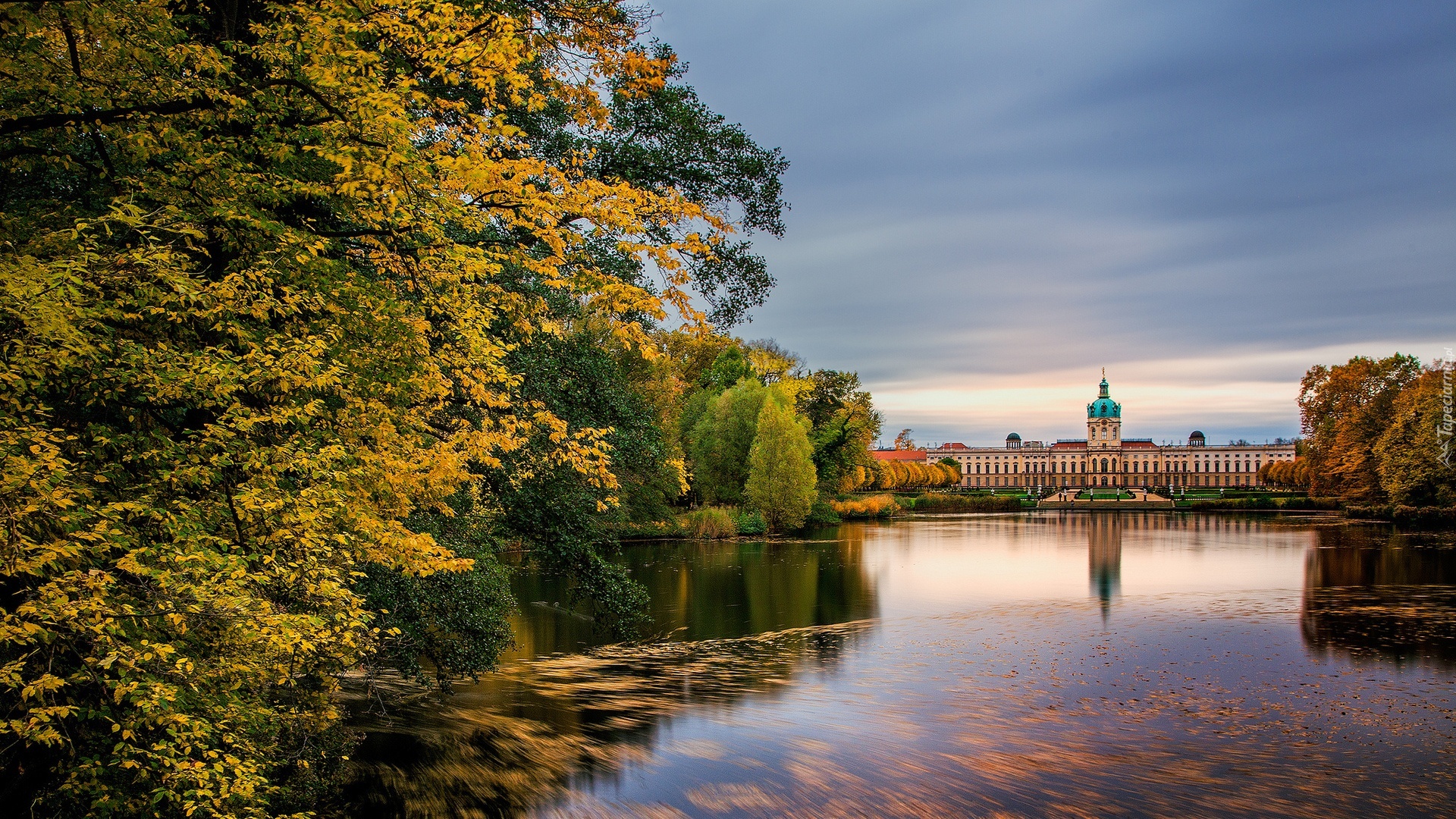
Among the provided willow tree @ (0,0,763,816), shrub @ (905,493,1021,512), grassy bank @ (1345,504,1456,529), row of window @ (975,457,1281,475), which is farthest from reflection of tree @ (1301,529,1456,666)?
row of window @ (975,457,1281,475)

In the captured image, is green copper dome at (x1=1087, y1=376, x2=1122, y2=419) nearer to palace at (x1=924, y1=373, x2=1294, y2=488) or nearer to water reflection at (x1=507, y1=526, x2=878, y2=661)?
palace at (x1=924, y1=373, x2=1294, y2=488)

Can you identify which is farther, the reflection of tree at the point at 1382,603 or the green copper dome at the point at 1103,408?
the green copper dome at the point at 1103,408

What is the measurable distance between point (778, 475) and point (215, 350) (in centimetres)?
4171

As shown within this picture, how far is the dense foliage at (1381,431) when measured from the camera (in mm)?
46531

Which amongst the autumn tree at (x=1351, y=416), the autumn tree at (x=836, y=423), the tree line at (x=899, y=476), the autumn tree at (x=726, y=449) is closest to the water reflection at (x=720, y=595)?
the autumn tree at (x=726, y=449)

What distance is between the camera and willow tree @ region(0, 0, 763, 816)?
4.91 meters

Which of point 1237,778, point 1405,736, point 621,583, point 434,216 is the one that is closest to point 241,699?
point 434,216

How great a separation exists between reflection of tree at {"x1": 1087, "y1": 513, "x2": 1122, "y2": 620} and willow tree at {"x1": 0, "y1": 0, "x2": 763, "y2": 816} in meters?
19.1

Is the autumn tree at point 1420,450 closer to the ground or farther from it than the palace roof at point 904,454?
closer to the ground

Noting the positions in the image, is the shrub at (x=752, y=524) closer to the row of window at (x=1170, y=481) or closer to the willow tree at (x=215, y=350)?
the willow tree at (x=215, y=350)

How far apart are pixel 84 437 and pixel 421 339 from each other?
215 cm

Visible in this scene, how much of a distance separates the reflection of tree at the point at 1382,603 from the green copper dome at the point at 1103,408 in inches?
6001

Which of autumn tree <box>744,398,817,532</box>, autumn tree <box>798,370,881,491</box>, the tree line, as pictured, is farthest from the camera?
the tree line

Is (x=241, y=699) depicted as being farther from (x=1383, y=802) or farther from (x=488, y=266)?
(x=1383, y=802)
